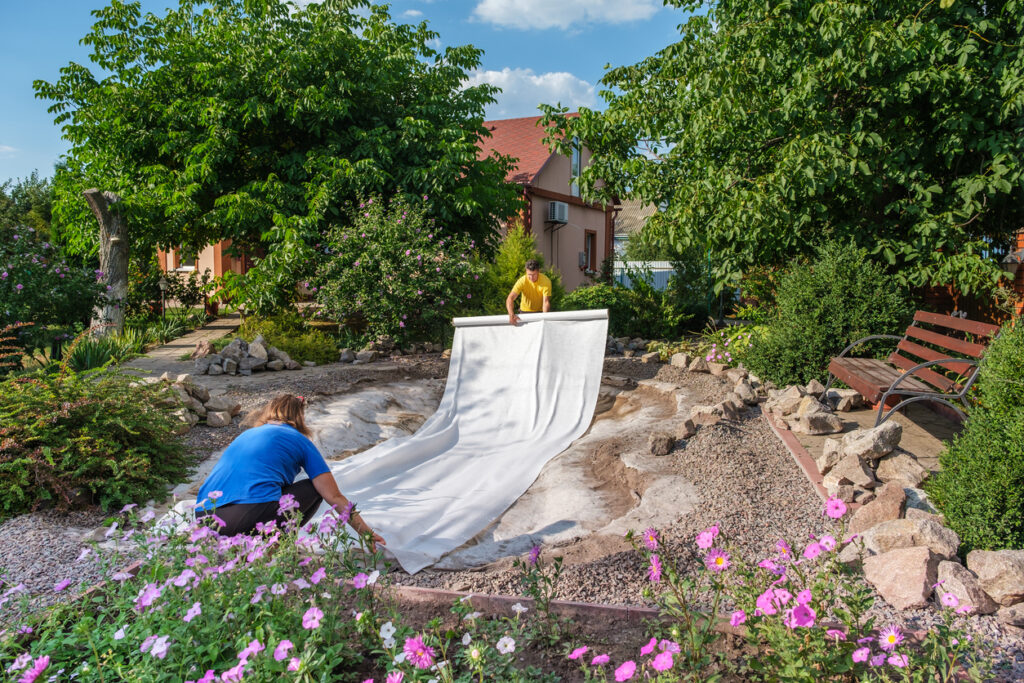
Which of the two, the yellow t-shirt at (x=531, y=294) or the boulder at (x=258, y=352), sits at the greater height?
the yellow t-shirt at (x=531, y=294)

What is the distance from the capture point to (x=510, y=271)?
1338cm

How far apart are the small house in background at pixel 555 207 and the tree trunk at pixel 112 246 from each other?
10.4 meters

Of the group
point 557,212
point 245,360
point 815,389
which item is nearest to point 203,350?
point 245,360

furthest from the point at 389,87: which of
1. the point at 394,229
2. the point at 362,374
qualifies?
the point at 362,374

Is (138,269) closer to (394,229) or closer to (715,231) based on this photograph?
(394,229)

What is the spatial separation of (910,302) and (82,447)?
8174mm

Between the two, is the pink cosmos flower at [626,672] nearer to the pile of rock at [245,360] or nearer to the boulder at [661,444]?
the boulder at [661,444]

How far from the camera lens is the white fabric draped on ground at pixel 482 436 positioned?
470 cm

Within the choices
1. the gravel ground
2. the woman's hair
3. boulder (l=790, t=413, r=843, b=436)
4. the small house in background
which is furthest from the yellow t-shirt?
the small house in background

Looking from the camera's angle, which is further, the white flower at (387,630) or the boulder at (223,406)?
the boulder at (223,406)

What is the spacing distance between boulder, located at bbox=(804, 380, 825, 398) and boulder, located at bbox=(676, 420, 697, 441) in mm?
1650

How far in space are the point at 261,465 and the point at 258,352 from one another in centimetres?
623

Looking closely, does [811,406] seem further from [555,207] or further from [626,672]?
[555,207]

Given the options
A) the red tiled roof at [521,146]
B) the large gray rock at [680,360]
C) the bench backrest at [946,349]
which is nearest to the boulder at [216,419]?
the bench backrest at [946,349]
